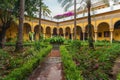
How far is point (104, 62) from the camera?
895 centimetres

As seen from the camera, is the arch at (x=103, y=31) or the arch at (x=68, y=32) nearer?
the arch at (x=103, y=31)

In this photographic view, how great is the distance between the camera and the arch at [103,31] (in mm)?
31344

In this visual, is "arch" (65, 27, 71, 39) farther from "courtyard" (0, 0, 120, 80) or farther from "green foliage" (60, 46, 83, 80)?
"green foliage" (60, 46, 83, 80)

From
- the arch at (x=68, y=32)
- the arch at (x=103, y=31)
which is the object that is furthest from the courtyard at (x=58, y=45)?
the arch at (x=68, y=32)

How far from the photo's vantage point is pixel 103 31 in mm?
32156

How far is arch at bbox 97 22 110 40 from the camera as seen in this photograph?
3134 cm

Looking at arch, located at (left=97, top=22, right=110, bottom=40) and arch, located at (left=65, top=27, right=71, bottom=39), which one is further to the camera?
arch, located at (left=65, top=27, right=71, bottom=39)

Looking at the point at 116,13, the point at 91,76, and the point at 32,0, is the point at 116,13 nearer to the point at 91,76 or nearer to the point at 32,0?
the point at 32,0

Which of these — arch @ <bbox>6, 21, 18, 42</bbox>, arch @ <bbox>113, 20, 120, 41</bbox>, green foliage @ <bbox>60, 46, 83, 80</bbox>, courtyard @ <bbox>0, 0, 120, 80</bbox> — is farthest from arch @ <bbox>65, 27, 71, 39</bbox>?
green foliage @ <bbox>60, 46, 83, 80</bbox>

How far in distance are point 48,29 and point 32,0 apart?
54.5 ft

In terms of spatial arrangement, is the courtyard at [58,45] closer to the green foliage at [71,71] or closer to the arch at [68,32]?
the green foliage at [71,71]

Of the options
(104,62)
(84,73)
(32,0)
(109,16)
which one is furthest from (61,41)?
(84,73)

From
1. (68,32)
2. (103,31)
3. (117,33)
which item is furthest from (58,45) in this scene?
(68,32)

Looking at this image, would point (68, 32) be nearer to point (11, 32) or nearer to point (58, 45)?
point (11, 32)
